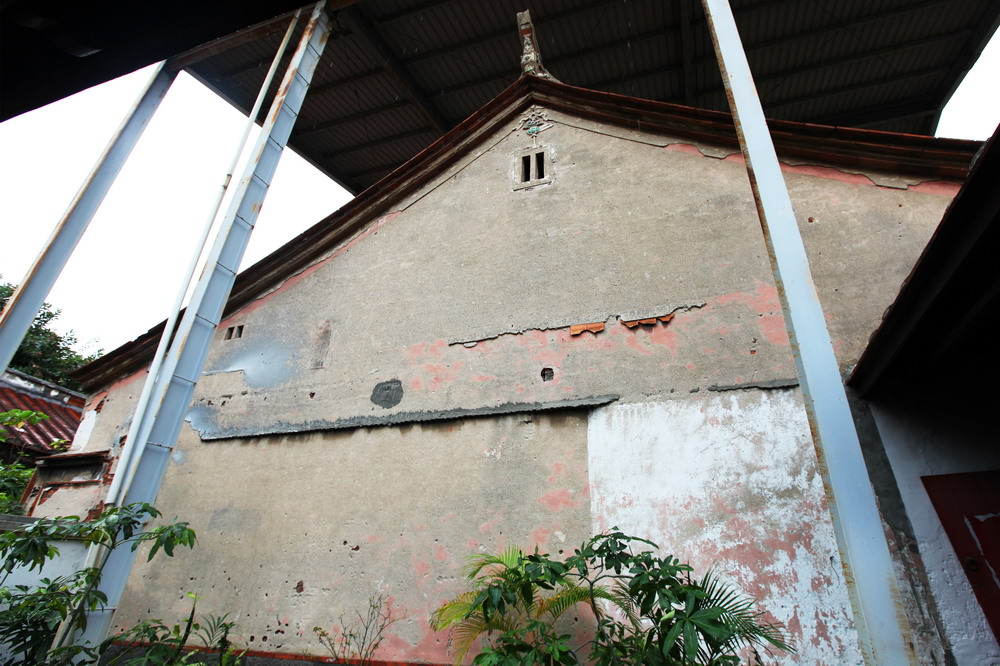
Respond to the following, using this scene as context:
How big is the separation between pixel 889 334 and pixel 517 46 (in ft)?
23.0

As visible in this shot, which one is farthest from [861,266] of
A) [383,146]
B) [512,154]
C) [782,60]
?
[383,146]

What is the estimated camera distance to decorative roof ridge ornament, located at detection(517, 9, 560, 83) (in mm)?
6359

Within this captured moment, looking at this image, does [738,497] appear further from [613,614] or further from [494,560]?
[494,560]

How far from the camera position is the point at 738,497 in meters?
3.66

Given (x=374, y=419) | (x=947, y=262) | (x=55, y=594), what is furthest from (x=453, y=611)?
(x=947, y=262)

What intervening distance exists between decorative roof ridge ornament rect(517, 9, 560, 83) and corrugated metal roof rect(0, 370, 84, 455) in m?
8.42

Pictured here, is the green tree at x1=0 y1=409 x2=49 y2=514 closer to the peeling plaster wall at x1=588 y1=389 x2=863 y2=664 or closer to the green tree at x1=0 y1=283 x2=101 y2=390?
the peeling plaster wall at x1=588 y1=389 x2=863 y2=664

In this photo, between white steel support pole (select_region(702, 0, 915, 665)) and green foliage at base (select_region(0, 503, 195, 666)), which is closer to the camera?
white steel support pole (select_region(702, 0, 915, 665))

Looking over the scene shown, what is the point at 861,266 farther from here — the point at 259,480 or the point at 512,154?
the point at 259,480

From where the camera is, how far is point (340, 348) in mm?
5438

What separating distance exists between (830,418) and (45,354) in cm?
1706

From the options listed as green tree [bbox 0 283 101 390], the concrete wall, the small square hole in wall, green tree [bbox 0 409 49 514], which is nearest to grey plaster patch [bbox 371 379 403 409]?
the concrete wall

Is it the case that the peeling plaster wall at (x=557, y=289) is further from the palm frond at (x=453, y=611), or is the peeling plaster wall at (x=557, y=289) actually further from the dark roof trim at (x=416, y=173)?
the palm frond at (x=453, y=611)

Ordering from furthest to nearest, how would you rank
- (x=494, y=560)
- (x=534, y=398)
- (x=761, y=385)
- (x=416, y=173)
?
1. (x=416, y=173)
2. (x=534, y=398)
3. (x=761, y=385)
4. (x=494, y=560)
